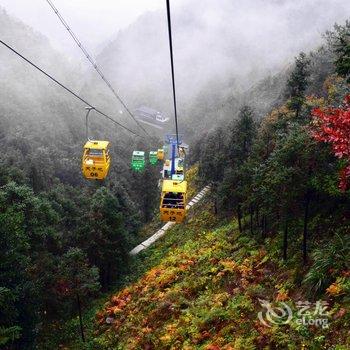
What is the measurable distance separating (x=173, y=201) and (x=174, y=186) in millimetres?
1261

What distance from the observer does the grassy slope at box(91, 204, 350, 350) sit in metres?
13.7

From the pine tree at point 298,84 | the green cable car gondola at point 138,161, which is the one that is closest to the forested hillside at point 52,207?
the green cable car gondola at point 138,161

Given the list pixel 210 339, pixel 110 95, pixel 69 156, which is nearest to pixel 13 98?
pixel 69 156

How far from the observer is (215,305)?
62.2 ft

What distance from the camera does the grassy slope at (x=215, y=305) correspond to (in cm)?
1373

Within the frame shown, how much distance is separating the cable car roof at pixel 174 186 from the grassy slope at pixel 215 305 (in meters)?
5.37

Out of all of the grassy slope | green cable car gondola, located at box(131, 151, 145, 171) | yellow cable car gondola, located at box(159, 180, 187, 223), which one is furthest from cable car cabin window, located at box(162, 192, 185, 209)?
green cable car gondola, located at box(131, 151, 145, 171)

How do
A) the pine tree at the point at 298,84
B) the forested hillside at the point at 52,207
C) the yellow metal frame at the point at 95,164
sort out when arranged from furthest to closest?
1. the pine tree at the point at 298,84
2. the forested hillside at the point at 52,207
3. the yellow metal frame at the point at 95,164

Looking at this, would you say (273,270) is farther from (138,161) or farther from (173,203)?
(138,161)

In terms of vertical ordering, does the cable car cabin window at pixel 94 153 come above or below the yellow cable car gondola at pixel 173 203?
above

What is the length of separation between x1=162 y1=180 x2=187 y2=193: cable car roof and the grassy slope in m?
5.37

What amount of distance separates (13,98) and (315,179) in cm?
8358

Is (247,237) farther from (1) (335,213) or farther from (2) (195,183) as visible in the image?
(2) (195,183)

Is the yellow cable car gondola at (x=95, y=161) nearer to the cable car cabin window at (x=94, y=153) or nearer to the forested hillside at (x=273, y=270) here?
the cable car cabin window at (x=94, y=153)
